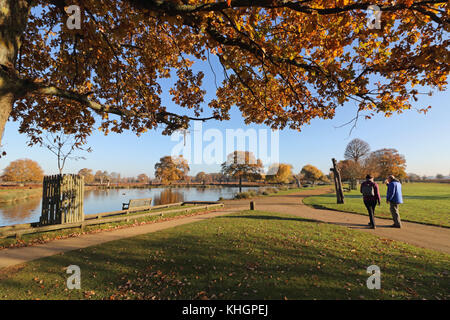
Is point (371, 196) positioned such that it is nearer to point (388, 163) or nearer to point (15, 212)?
point (15, 212)

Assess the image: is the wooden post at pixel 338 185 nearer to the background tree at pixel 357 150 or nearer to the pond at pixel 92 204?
the pond at pixel 92 204

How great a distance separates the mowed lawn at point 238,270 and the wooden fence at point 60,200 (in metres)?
3.77

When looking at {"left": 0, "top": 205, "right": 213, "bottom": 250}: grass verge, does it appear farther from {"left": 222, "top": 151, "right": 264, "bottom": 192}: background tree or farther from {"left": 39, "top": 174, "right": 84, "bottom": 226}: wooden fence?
{"left": 222, "top": 151, "right": 264, "bottom": 192}: background tree

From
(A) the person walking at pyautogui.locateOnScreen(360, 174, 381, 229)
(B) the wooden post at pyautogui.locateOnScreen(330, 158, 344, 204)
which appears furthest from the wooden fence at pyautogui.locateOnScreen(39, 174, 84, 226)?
(B) the wooden post at pyautogui.locateOnScreen(330, 158, 344, 204)

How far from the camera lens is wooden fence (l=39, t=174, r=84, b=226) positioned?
8.07 meters

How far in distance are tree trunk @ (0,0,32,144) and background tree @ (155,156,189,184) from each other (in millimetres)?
59021

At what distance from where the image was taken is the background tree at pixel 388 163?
200 feet

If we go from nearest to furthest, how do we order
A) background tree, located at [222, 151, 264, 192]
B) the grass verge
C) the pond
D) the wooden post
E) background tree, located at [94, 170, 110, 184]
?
the grass verge → the wooden post → the pond → background tree, located at [222, 151, 264, 192] → background tree, located at [94, 170, 110, 184]

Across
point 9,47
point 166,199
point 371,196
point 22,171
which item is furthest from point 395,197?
A: point 22,171

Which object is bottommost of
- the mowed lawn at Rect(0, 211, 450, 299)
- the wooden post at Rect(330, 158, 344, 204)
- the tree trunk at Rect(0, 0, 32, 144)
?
the mowed lawn at Rect(0, 211, 450, 299)

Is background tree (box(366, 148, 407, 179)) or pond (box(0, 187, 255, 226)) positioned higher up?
background tree (box(366, 148, 407, 179))

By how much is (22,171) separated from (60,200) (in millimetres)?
77356

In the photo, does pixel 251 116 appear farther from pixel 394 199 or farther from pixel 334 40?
pixel 394 199

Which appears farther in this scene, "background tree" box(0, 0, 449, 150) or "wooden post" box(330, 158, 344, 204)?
"wooden post" box(330, 158, 344, 204)
